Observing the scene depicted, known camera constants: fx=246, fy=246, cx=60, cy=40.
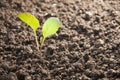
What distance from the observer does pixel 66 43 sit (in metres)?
1.26

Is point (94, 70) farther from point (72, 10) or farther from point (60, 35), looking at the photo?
point (72, 10)

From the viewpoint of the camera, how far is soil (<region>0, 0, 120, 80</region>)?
3.67ft

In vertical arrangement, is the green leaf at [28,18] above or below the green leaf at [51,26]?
Result: above

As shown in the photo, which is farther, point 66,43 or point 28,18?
point 66,43

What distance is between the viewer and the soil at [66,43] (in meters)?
1.12

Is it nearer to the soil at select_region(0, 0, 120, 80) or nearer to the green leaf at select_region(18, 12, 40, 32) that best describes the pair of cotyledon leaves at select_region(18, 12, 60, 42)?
the green leaf at select_region(18, 12, 40, 32)

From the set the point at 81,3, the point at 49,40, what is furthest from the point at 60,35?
the point at 81,3

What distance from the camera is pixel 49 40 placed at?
1.29 meters

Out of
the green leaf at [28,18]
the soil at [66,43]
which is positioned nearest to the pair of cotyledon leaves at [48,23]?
the green leaf at [28,18]

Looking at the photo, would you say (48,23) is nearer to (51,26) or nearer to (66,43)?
(51,26)

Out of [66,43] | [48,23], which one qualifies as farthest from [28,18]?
[66,43]

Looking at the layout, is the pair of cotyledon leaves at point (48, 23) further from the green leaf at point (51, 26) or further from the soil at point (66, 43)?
the soil at point (66, 43)

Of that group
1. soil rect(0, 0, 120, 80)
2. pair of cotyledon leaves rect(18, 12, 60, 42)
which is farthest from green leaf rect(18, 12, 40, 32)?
soil rect(0, 0, 120, 80)

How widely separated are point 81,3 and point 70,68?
0.52 m
